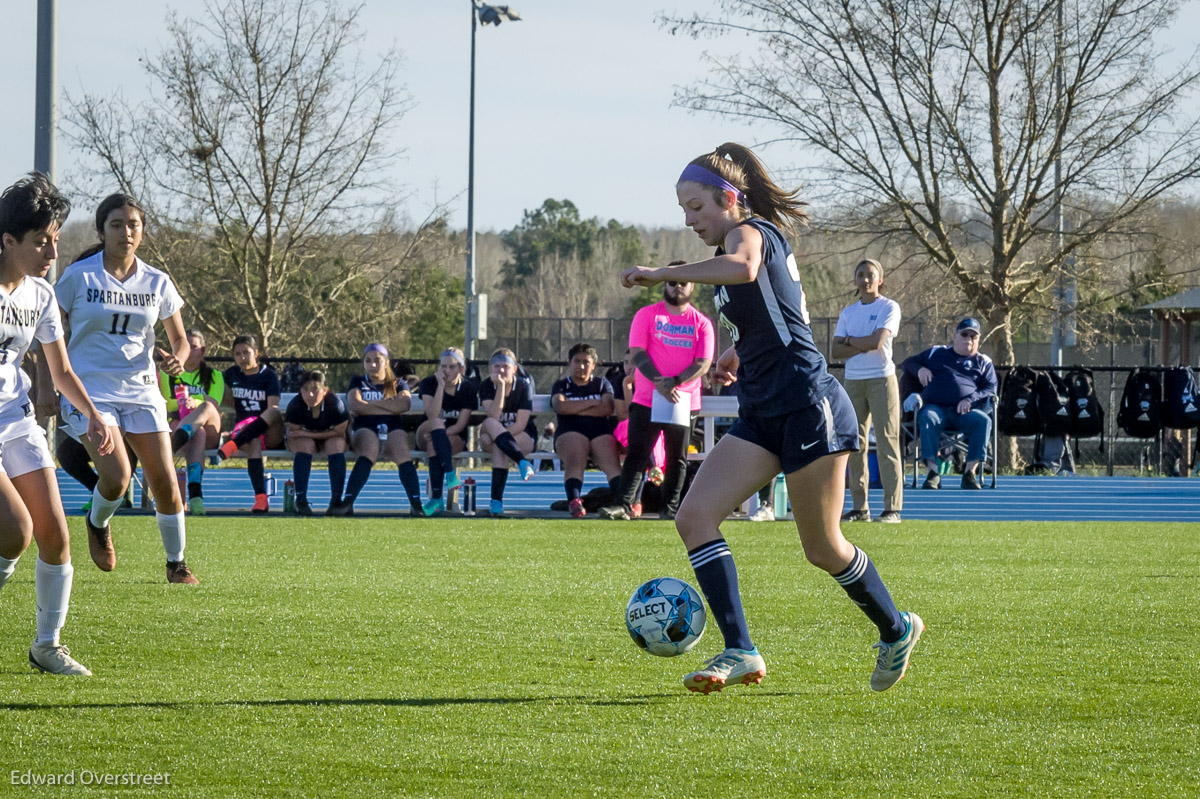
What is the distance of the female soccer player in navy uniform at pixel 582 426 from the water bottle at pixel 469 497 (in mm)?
897

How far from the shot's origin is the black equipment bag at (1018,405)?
19.4 metres

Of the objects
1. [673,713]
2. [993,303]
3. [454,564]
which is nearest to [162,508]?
[454,564]

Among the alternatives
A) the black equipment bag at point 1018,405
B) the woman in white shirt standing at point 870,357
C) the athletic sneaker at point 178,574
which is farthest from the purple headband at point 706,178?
the black equipment bag at point 1018,405

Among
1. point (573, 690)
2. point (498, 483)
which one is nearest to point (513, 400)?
point (498, 483)

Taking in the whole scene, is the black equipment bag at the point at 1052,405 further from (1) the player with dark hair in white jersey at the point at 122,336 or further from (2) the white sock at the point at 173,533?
(1) the player with dark hair in white jersey at the point at 122,336

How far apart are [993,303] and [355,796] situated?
22467 millimetres

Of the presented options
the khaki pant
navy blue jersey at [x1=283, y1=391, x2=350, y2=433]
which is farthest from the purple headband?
navy blue jersey at [x1=283, y1=391, x2=350, y2=433]

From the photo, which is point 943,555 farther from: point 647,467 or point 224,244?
point 224,244

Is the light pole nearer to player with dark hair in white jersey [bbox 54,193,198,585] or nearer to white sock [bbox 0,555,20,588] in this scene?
player with dark hair in white jersey [bbox 54,193,198,585]

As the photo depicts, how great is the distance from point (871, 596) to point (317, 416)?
9.41m

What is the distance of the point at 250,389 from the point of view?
13.8 m

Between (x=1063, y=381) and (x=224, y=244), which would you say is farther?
(x=224, y=244)

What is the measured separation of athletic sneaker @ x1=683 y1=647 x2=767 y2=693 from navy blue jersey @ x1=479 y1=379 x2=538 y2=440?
29.9ft

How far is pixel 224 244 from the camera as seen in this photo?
26719 millimetres
